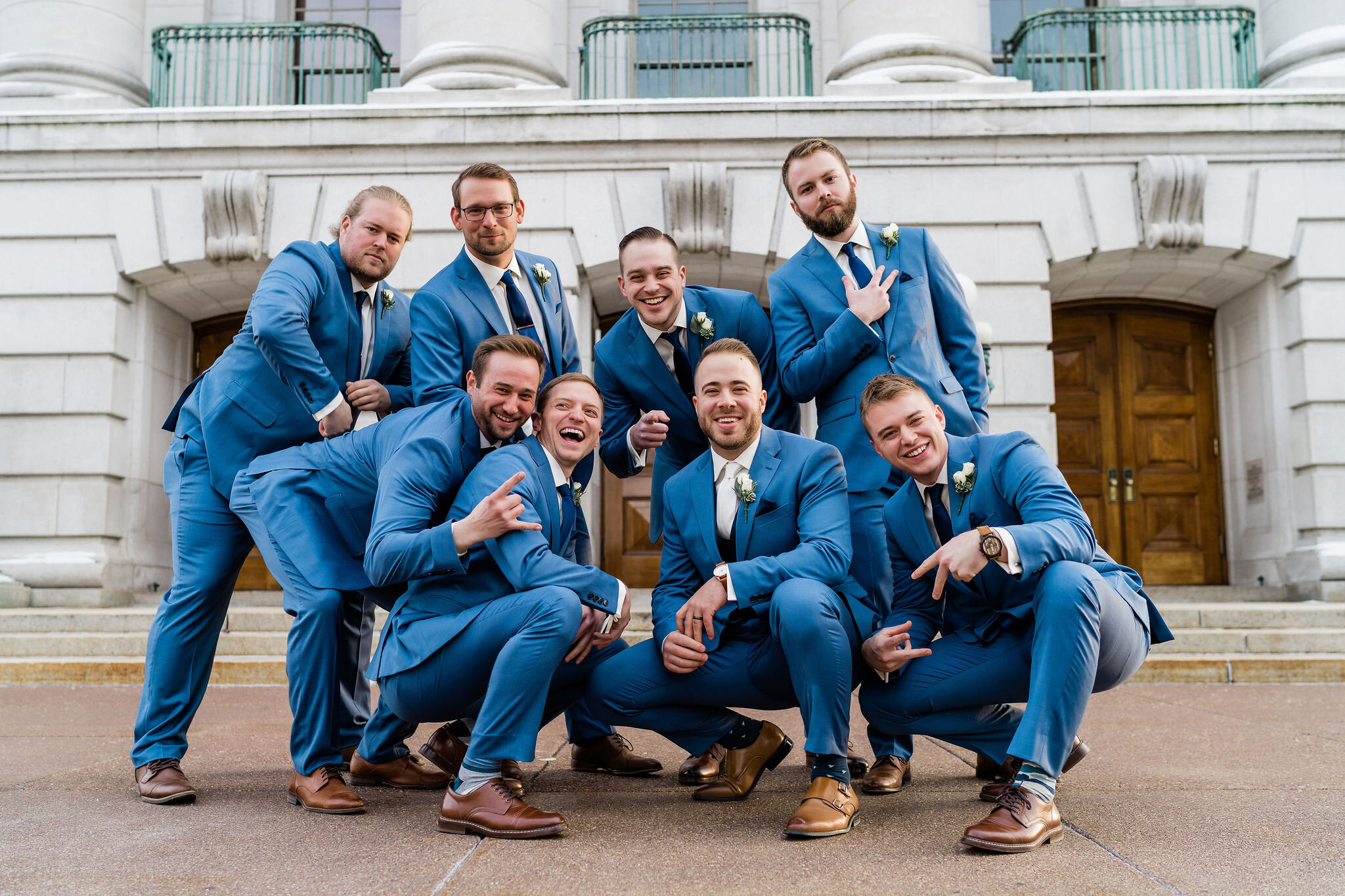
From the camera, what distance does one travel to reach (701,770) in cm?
398

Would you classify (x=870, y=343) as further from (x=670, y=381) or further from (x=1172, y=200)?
(x=1172, y=200)

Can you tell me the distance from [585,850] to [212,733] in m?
3.41

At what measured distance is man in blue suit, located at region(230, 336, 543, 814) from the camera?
360cm

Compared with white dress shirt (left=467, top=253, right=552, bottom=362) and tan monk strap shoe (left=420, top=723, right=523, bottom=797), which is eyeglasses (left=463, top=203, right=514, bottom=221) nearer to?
white dress shirt (left=467, top=253, right=552, bottom=362)

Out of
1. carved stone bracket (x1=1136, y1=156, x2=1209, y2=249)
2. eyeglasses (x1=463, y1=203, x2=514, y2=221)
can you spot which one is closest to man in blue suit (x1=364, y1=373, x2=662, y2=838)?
eyeglasses (x1=463, y1=203, x2=514, y2=221)

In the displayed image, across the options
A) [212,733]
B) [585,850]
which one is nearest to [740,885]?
[585,850]

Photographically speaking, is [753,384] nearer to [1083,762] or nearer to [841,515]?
[841,515]

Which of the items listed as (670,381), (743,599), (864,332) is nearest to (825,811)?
(743,599)

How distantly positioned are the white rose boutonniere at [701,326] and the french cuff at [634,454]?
484 millimetres

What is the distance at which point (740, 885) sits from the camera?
2.63 m

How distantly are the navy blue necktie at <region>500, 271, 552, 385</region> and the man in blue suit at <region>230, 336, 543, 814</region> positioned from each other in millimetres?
513

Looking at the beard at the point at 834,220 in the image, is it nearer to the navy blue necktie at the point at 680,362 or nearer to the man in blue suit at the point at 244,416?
the navy blue necktie at the point at 680,362

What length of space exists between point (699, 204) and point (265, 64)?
20.7ft

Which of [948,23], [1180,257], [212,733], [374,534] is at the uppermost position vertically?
[948,23]
